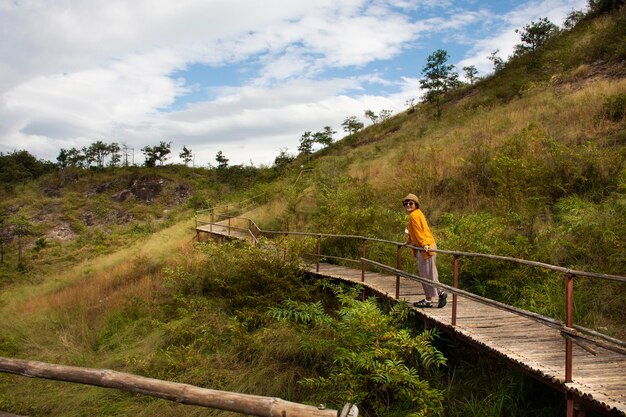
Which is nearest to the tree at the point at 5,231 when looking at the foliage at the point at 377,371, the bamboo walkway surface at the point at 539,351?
the foliage at the point at 377,371

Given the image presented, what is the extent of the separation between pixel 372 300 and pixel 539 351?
102 inches

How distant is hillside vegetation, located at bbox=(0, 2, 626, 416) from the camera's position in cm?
537

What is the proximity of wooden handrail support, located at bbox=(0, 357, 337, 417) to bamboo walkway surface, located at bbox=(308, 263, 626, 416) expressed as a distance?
2.22m

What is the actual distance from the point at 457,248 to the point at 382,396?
152 inches

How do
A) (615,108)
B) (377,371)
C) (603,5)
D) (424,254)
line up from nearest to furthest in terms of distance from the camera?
(377,371) < (424,254) < (615,108) < (603,5)

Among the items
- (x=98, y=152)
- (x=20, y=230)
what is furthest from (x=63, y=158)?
(x=20, y=230)

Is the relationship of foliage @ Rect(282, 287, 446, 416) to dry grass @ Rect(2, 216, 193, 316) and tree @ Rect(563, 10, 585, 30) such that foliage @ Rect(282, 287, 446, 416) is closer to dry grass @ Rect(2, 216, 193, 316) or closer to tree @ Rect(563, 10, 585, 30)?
dry grass @ Rect(2, 216, 193, 316)

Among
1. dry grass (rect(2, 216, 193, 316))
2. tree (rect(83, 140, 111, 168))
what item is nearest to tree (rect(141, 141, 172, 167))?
tree (rect(83, 140, 111, 168))

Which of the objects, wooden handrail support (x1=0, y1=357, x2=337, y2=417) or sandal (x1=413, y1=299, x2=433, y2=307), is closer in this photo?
wooden handrail support (x1=0, y1=357, x2=337, y2=417)

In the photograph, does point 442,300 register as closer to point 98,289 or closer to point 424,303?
point 424,303

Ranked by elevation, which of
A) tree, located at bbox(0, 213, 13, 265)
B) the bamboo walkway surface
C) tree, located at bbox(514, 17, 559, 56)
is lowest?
tree, located at bbox(0, 213, 13, 265)

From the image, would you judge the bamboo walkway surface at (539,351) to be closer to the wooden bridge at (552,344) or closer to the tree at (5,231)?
the wooden bridge at (552,344)

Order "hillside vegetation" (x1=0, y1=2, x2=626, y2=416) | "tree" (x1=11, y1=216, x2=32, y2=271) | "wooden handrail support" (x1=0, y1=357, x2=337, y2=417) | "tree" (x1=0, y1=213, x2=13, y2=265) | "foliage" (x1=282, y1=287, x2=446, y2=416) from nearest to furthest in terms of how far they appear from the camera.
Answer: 1. "wooden handrail support" (x1=0, y1=357, x2=337, y2=417)
2. "foliage" (x1=282, y1=287, x2=446, y2=416)
3. "hillside vegetation" (x1=0, y1=2, x2=626, y2=416)
4. "tree" (x1=11, y1=216, x2=32, y2=271)
5. "tree" (x1=0, y1=213, x2=13, y2=265)

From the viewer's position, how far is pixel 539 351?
15.7 feet
